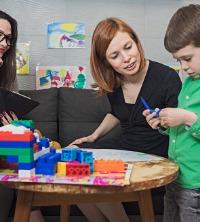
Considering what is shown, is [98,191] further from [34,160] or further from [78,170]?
[34,160]

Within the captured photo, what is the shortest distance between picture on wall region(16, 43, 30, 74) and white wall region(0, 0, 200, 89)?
0.11 feet

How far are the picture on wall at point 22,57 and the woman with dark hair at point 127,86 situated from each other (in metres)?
0.83

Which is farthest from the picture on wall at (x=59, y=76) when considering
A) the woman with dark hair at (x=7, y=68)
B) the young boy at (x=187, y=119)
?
the young boy at (x=187, y=119)

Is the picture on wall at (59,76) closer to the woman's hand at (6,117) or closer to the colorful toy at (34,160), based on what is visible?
the woman's hand at (6,117)

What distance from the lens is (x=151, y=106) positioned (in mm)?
1492

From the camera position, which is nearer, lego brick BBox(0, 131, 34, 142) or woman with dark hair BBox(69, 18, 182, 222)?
lego brick BBox(0, 131, 34, 142)

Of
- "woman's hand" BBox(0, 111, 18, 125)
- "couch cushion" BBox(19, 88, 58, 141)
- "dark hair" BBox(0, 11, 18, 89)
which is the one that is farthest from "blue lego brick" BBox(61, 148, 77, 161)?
"couch cushion" BBox(19, 88, 58, 141)

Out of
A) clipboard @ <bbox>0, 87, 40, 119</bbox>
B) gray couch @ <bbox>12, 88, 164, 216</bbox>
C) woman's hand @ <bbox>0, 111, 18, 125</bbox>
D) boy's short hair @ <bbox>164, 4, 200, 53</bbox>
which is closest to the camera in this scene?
boy's short hair @ <bbox>164, 4, 200, 53</bbox>

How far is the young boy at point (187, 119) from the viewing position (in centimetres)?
102

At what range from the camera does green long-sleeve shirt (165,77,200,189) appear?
3.41 ft

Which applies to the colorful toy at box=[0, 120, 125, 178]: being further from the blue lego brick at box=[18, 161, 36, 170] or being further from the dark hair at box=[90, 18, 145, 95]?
the dark hair at box=[90, 18, 145, 95]

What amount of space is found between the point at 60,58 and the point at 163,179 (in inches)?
62.2

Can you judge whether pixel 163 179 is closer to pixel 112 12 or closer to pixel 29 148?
pixel 29 148

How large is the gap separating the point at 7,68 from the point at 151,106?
2.63 feet
